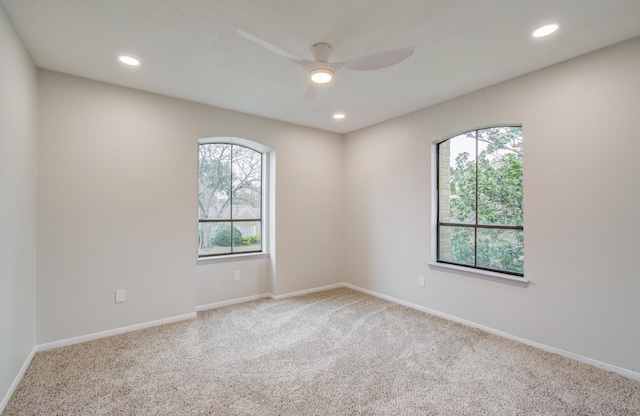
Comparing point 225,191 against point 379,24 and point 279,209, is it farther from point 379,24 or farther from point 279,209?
point 379,24

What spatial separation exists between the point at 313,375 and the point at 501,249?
2268 mm

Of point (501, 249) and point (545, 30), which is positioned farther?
point (501, 249)

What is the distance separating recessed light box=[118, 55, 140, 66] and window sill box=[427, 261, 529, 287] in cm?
367

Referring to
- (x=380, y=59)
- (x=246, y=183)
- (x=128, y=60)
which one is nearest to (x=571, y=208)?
(x=380, y=59)

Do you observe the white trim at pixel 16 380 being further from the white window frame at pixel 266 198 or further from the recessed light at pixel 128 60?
the recessed light at pixel 128 60

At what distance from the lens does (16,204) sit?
88.6 inches

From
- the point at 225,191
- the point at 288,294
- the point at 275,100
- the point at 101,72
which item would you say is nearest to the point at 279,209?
the point at 225,191

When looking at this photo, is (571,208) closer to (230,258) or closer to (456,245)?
(456,245)

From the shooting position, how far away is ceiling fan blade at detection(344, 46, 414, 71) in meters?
1.93

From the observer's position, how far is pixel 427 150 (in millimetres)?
3799

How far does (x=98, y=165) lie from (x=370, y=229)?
3.40 metres

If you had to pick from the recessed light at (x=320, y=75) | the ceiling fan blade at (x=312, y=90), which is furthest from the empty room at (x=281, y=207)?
the ceiling fan blade at (x=312, y=90)

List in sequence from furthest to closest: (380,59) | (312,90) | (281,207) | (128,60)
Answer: (281,207)
(128,60)
(312,90)
(380,59)

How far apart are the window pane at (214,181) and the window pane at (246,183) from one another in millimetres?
104
